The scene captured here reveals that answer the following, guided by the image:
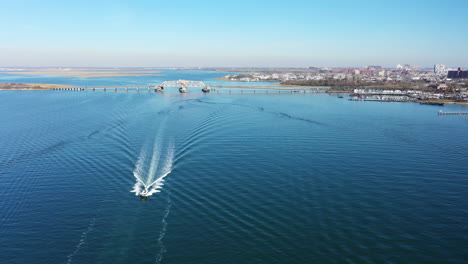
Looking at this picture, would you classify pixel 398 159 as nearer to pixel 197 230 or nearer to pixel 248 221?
pixel 248 221

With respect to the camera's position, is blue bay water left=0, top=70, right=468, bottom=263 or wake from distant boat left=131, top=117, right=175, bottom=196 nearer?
blue bay water left=0, top=70, right=468, bottom=263

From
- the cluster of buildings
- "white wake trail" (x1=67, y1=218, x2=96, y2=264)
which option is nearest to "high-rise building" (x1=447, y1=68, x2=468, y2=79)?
the cluster of buildings

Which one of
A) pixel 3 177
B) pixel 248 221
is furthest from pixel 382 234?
pixel 3 177

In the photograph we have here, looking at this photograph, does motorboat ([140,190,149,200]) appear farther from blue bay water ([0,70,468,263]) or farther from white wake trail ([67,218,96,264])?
white wake trail ([67,218,96,264])

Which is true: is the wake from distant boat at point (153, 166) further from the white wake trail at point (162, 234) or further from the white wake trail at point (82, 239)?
the white wake trail at point (82, 239)

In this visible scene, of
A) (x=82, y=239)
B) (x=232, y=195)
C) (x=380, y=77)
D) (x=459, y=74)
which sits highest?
(x=459, y=74)

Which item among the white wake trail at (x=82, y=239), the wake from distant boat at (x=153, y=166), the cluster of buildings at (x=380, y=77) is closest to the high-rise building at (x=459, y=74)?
the cluster of buildings at (x=380, y=77)

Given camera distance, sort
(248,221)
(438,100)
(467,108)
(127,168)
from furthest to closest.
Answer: (438,100) → (467,108) → (127,168) → (248,221)

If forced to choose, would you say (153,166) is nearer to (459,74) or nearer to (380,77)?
(380,77)

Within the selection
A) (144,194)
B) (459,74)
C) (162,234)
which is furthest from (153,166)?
(459,74)
